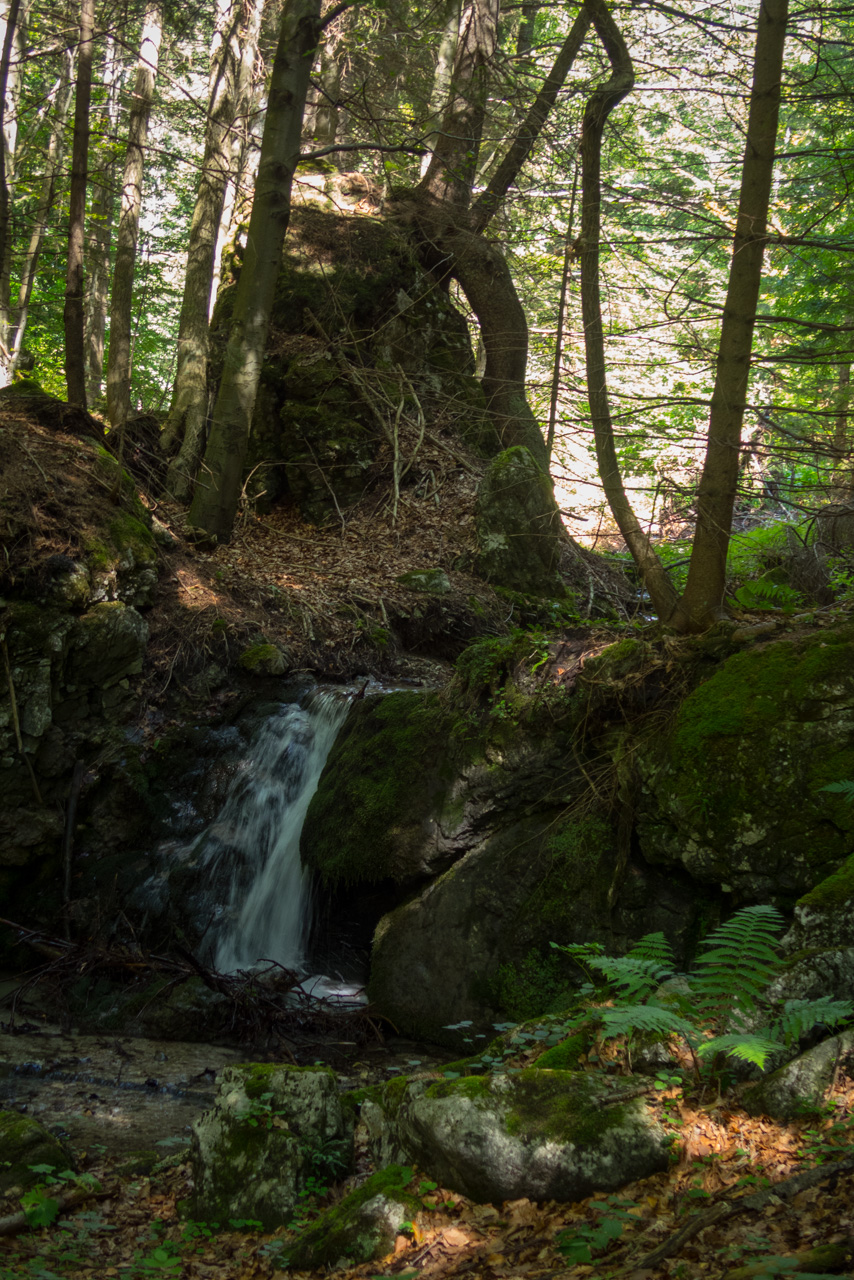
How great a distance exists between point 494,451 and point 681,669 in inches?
310

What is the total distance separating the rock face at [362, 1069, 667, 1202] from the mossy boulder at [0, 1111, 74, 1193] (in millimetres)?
1655

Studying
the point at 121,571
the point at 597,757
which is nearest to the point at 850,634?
the point at 597,757

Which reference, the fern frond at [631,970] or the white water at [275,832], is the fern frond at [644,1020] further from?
the white water at [275,832]

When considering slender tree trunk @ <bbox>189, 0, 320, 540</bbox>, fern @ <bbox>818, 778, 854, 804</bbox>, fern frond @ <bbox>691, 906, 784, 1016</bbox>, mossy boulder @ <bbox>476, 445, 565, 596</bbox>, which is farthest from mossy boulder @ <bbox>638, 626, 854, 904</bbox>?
slender tree trunk @ <bbox>189, 0, 320, 540</bbox>

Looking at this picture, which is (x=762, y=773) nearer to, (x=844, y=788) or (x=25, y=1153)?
(x=844, y=788)

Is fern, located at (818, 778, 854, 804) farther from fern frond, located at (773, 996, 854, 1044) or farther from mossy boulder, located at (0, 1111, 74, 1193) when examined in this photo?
mossy boulder, located at (0, 1111, 74, 1193)

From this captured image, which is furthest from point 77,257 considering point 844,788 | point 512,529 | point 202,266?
point 844,788

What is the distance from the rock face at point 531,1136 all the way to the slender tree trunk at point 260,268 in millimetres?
7547

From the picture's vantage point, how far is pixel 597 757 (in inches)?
205

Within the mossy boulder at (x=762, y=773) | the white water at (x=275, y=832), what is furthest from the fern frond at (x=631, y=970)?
the white water at (x=275, y=832)

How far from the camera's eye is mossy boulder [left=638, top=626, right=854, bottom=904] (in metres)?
4.15

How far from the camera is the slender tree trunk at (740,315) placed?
5.07 metres

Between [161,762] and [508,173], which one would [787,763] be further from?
[508,173]

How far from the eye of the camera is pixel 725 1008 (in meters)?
3.19
